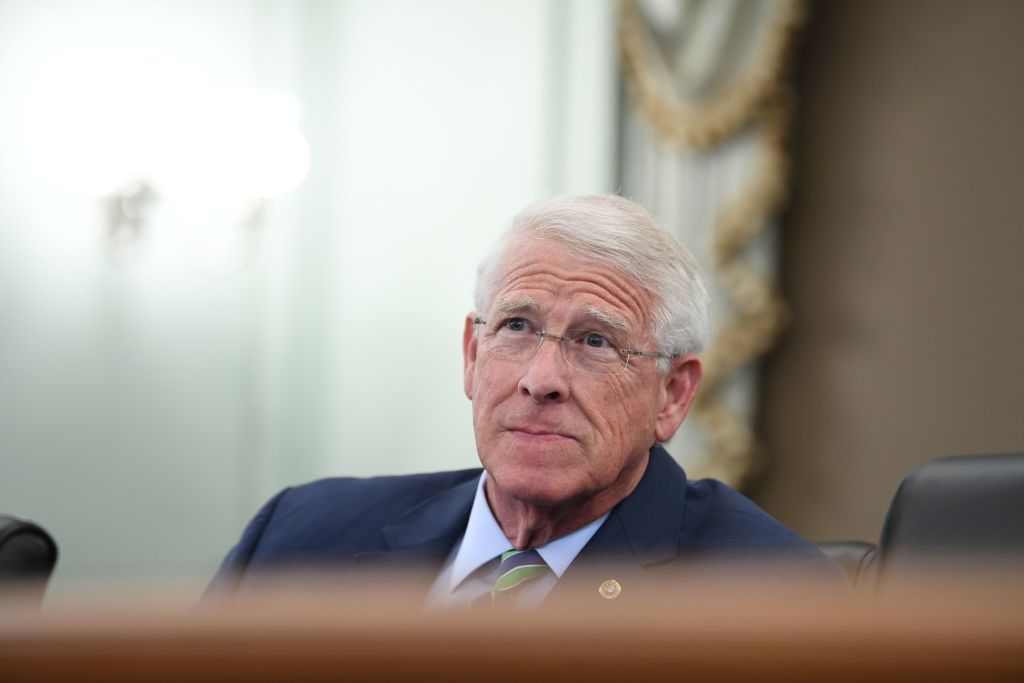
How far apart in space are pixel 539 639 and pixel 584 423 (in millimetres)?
1421

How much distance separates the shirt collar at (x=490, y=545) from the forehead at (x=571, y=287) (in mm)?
306

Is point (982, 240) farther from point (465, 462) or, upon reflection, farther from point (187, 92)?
point (187, 92)

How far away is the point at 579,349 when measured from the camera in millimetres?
1819

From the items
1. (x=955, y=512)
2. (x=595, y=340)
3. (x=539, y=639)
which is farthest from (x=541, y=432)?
(x=539, y=639)

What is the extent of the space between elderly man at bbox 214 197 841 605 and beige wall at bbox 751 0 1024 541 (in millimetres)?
1933

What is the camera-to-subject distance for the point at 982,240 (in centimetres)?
358

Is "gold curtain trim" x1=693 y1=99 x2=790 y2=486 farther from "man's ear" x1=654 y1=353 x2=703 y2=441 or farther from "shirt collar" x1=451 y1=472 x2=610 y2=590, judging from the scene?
"shirt collar" x1=451 y1=472 x2=610 y2=590

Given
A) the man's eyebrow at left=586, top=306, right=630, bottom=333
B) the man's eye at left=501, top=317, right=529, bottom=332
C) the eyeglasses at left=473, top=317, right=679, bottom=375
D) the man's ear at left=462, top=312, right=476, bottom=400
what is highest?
the man's eyebrow at left=586, top=306, right=630, bottom=333

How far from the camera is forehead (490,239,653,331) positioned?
1789 mm

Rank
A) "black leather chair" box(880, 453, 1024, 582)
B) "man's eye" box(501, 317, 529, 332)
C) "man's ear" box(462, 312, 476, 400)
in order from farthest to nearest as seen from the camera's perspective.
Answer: "man's ear" box(462, 312, 476, 400), "man's eye" box(501, 317, 529, 332), "black leather chair" box(880, 453, 1024, 582)

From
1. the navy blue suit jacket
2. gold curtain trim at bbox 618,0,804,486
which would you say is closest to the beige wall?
gold curtain trim at bbox 618,0,804,486

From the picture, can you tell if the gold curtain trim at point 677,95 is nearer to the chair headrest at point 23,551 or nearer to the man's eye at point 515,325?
the man's eye at point 515,325

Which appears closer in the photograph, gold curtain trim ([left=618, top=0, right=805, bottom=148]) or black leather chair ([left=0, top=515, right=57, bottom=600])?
black leather chair ([left=0, top=515, right=57, bottom=600])

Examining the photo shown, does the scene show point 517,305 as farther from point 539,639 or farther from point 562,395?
point 539,639
